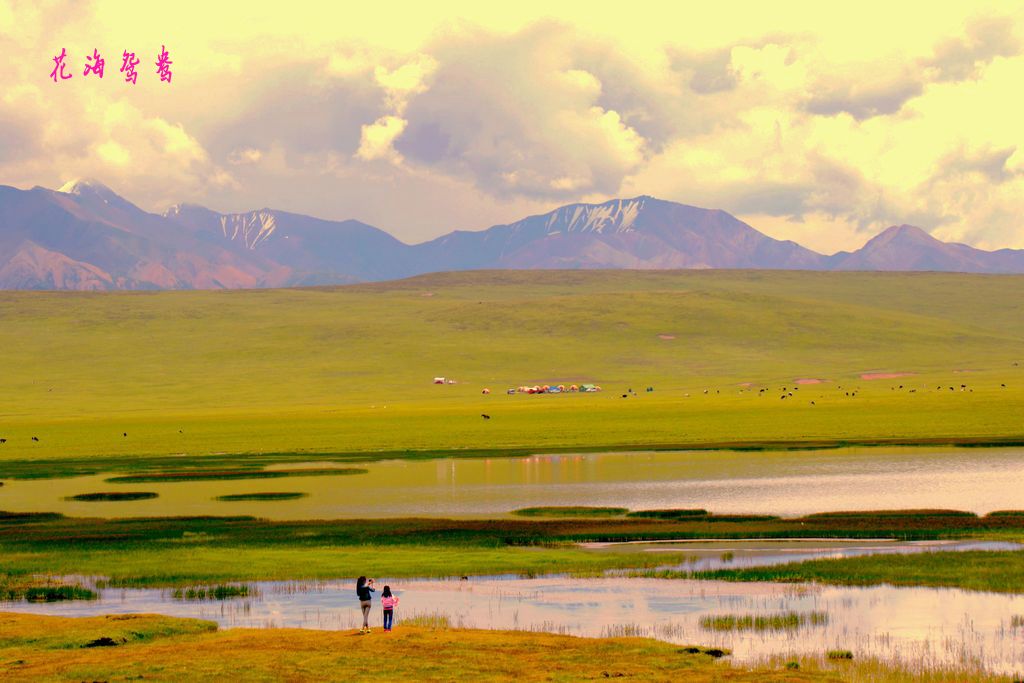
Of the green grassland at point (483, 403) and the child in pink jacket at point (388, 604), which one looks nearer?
the child in pink jacket at point (388, 604)

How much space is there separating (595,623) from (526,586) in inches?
225

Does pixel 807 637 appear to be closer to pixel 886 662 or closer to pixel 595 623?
pixel 886 662

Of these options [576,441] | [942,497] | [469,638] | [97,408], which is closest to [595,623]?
[469,638]

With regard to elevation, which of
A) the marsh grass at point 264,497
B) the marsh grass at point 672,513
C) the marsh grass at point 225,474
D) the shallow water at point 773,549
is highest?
the marsh grass at point 225,474

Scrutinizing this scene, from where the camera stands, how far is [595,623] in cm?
2992

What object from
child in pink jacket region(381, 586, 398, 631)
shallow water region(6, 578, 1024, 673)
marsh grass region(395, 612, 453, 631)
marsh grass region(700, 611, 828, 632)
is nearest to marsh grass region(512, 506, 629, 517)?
shallow water region(6, 578, 1024, 673)

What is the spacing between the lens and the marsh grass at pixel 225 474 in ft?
234

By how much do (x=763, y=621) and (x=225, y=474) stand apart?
160ft

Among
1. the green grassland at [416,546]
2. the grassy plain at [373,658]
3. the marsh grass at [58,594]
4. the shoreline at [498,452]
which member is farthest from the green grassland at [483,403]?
the grassy plain at [373,658]

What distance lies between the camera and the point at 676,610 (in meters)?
31.2

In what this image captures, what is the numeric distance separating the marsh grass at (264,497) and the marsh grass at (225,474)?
963 cm

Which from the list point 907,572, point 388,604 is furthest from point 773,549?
point 388,604

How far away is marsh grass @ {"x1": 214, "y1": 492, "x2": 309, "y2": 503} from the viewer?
197ft

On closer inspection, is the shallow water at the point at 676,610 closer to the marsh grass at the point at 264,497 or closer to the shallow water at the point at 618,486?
the shallow water at the point at 618,486
